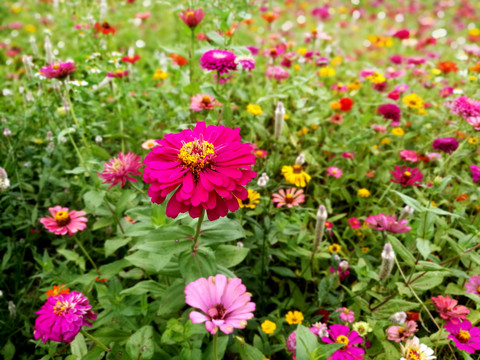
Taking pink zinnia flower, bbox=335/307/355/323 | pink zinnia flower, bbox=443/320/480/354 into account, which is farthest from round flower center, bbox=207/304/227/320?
pink zinnia flower, bbox=443/320/480/354

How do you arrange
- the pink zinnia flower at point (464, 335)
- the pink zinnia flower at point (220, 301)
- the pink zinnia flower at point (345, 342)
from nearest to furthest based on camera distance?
the pink zinnia flower at point (220, 301) → the pink zinnia flower at point (345, 342) → the pink zinnia flower at point (464, 335)

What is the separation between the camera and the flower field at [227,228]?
1.09m

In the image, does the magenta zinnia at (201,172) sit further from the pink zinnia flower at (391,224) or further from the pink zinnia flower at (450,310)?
the pink zinnia flower at (450,310)

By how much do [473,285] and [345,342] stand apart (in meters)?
0.73

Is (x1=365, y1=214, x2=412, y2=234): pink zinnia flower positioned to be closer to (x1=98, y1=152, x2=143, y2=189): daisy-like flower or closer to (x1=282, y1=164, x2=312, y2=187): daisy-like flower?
(x1=282, y1=164, x2=312, y2=187): daisy-like flower

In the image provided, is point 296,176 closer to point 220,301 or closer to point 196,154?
point 196,154

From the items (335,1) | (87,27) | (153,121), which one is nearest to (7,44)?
(87,27)

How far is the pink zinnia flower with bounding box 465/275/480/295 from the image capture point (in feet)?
4.87

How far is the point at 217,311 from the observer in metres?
0.87

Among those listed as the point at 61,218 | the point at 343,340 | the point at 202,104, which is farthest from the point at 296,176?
the point at 61,218

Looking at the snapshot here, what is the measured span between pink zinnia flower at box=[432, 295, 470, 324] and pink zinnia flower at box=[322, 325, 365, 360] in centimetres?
46

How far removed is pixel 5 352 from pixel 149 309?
2.43 ft

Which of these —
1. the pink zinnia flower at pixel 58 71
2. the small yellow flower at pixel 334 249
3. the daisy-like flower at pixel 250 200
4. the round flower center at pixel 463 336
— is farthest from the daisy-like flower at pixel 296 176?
the pink zinnia flower at pixel 58 71

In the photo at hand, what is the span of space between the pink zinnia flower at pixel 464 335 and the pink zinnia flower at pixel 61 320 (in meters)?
1.42
